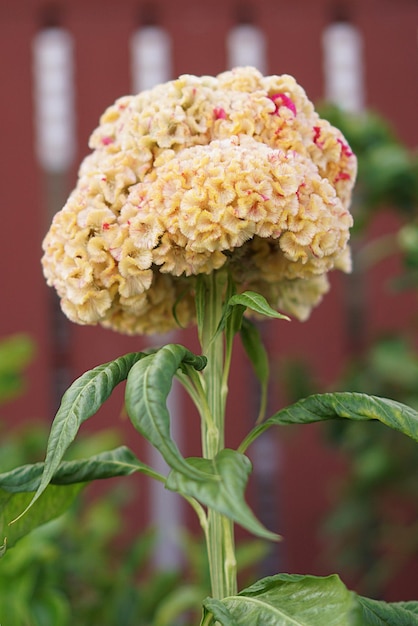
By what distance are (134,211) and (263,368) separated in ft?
1.01

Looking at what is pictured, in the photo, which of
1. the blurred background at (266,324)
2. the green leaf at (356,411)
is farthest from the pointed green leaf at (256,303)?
the blurred background at (266,324)

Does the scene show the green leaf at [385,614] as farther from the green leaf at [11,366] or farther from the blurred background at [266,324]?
the blurred background at [266,324]

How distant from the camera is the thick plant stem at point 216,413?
93cm

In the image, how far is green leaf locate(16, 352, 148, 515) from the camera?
753 millimetres

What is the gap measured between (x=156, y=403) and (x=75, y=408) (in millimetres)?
98

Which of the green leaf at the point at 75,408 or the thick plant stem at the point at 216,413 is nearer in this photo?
the green leaf at the point at 75,408

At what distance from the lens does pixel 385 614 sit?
846 mm

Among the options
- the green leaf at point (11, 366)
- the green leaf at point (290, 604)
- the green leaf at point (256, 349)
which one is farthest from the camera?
the green leaf at point (11, 366)

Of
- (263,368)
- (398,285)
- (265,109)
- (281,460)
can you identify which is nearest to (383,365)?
(398,285)

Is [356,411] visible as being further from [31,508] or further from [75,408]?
[31,508]

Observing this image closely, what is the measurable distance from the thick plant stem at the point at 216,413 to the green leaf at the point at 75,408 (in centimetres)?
16

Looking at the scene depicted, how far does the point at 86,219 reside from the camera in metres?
0.92

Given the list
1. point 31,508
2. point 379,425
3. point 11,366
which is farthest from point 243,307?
point 379,425

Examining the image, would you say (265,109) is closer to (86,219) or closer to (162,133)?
(162,133)
